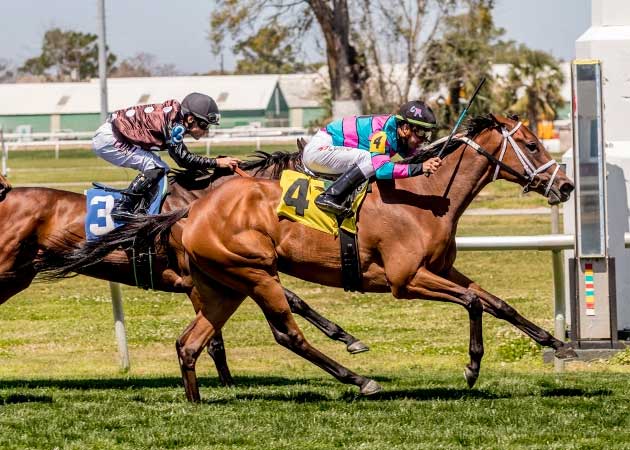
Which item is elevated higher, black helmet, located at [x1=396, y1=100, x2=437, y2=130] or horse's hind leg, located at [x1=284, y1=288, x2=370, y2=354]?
black helmet, located at [x1=396, y1=100, x2=437, y2=130]

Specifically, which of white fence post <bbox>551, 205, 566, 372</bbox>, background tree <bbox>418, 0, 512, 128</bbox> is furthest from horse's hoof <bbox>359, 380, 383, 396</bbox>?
background tree <bbox>418, 0, 512, 128</bbox>

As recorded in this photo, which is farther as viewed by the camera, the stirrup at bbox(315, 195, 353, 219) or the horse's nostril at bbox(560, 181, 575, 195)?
the horse's nostril at bbox(560, 181, 575, 195)

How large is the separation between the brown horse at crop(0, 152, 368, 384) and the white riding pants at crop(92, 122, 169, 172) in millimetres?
226

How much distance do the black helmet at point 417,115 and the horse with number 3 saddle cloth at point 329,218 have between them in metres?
0.52

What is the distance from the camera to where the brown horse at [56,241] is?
849cm

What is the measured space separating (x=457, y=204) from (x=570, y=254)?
10.2 ft

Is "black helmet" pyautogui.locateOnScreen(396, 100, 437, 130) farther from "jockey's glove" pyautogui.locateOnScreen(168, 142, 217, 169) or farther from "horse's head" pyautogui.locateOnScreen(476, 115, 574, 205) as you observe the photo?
"jockey's glove" pyautogui.locateOnScreen(168, 142, 217, 169)

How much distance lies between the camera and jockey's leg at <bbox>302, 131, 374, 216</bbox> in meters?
7.47

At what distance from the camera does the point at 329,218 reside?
752 centimetres

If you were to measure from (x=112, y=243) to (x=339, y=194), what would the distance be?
1.55 metres

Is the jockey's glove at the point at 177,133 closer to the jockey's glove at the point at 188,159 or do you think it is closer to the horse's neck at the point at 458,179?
the jockey's glove at the point at 188,159

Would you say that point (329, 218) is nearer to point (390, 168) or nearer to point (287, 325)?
point (390, 168)

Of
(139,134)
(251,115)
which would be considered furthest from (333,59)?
(251,115)

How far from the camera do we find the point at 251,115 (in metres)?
63.3
